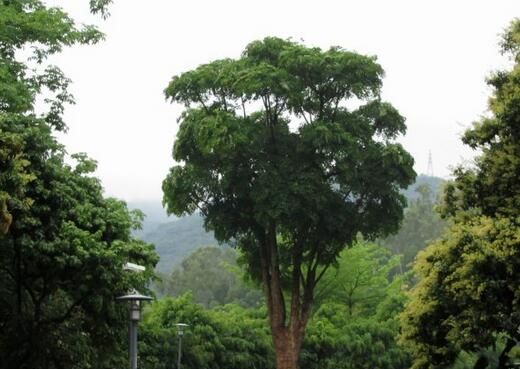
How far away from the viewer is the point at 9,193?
12.0 metres

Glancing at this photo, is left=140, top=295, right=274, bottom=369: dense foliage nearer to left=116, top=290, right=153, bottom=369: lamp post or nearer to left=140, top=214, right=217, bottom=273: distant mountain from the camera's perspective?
left=116, top=290, right=153, bottom=369: lamp post

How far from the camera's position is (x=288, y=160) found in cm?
2673

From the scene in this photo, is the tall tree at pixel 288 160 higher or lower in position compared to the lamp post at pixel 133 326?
higher

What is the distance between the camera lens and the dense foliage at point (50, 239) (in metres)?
13.2

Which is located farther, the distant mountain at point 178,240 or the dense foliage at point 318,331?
the distant mountain at point 178,240

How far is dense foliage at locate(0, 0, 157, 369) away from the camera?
13.2 m

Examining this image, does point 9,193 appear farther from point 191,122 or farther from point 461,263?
point 191,122

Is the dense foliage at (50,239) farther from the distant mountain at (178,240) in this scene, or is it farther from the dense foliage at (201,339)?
the distant mountain at (178,240)

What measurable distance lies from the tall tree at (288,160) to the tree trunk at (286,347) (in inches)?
1.3

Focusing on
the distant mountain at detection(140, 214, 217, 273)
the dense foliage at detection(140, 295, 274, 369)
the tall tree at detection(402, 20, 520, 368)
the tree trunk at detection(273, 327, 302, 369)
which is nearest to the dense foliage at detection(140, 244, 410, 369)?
the dense foliage at detection(140, 295, 274, 369)

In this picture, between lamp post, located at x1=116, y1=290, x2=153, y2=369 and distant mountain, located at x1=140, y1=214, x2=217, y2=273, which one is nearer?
lamp post, located at x1=116, y1=290, x2=153, y2=369

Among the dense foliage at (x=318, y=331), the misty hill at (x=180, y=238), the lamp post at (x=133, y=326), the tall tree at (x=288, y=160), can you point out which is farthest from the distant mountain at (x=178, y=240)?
the lamp post at (x=133, y=326)

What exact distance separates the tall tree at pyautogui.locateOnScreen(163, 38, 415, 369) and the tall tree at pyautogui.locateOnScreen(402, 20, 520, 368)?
8.89m

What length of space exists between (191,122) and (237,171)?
2338 mm
